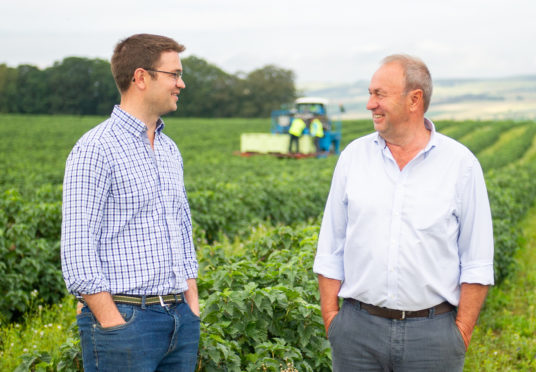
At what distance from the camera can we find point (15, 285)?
6109mm

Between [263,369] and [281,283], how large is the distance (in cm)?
91

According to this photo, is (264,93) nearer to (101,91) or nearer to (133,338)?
(101,91)

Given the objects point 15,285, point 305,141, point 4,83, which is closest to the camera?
point 15,285

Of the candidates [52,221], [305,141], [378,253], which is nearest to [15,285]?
[52,221]

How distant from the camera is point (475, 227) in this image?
8.39 ft

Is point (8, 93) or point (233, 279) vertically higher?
point (8, 93)

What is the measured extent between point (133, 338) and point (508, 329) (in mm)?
5369

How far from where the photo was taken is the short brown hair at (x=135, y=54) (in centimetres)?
254

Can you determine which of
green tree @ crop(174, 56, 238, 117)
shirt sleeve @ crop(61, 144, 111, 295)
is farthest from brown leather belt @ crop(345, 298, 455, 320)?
green tree @ crop(174, 56, 238, 117)

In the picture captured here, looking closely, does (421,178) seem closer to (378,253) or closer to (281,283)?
(378,253)

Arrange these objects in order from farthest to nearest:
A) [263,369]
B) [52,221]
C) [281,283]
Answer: [52,221]
[281,283]
[263,369]

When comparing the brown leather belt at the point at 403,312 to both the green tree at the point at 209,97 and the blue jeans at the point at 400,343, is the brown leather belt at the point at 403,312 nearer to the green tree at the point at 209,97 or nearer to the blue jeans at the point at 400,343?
the blue jeans at the point at 400,343

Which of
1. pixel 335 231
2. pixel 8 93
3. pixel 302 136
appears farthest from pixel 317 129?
pixel 8 93

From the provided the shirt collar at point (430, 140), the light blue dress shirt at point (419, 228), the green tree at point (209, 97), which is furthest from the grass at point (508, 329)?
the green tree at point (209, 97)
